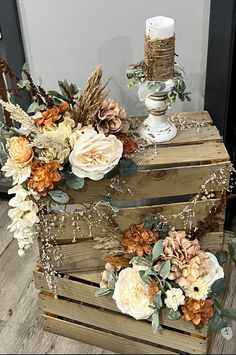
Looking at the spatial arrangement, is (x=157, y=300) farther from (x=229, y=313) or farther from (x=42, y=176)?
(x=42, y=176)

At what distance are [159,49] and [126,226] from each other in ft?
1.54

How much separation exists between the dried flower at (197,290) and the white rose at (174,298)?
2 centimetres

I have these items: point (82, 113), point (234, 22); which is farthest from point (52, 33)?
point (234, 22)

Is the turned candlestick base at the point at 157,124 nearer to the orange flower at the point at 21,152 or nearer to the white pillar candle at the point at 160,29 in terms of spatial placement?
the white pillar candle at the point at 160,29

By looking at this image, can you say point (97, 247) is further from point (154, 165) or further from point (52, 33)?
point (52, 33)

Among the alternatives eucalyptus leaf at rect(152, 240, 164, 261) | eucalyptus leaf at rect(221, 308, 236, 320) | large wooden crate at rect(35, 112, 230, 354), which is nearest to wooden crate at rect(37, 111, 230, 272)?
large wooden crate at rect(35, 112, 230, 354)

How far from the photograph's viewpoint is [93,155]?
46.9 inches

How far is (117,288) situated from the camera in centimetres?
130

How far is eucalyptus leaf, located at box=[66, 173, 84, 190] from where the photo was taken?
1236 millimetres

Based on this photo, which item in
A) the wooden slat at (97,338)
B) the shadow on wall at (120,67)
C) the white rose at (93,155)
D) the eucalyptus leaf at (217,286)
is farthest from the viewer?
the shadow on wall at (120,67)

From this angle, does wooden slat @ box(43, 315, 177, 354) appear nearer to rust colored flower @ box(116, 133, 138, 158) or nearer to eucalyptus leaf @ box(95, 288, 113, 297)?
eucalyptus leaf @ box(95, 288, 113, 297)

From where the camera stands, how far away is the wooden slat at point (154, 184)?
1.29 meters

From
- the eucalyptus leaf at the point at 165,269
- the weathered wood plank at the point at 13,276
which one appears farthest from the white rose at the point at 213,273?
the weathered wood plank at the point at 13,276

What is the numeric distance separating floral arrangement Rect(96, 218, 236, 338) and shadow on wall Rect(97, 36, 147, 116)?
1.54 ft
